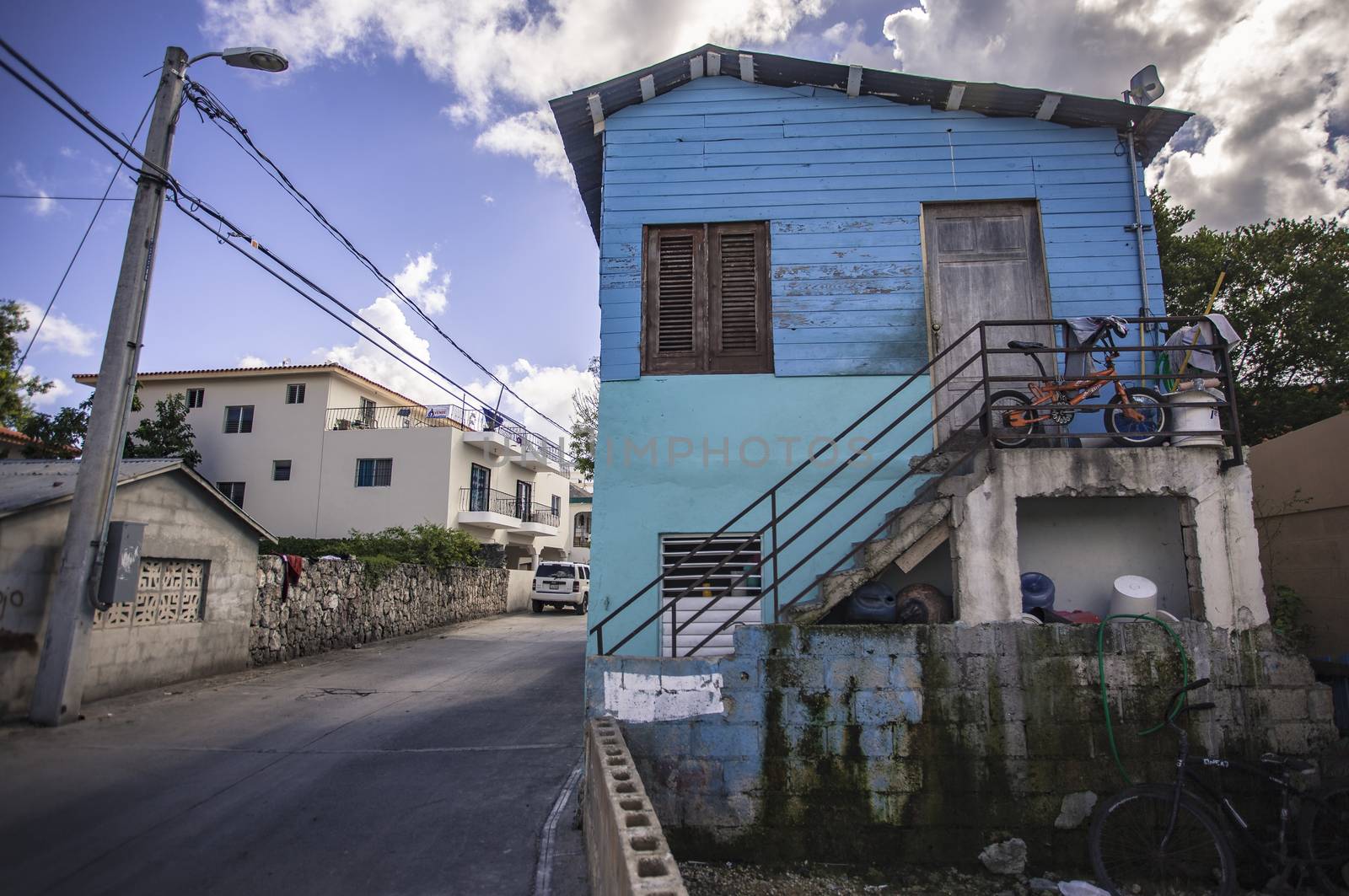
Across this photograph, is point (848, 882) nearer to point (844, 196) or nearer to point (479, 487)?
point (844, 196)

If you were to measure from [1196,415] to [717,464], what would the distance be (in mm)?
3976

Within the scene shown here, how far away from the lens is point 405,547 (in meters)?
22.1

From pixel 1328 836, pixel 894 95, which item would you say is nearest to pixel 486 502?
pixel 894 95

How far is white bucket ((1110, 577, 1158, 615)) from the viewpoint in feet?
19.5

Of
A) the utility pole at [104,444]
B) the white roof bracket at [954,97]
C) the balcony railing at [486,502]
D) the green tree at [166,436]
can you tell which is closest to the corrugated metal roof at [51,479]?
the utility pole at [104,444]

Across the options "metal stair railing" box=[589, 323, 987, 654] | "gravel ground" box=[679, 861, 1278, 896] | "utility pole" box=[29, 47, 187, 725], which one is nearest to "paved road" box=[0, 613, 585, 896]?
"utility pole" box=[29, 47, 187, 725]

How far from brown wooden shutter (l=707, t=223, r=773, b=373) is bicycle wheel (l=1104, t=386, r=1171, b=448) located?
308 cm

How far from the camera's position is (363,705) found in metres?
10.3

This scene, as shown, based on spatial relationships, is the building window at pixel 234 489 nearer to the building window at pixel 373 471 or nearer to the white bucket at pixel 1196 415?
the building window at pixel 373 471

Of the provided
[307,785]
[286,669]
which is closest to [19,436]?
[286,669]

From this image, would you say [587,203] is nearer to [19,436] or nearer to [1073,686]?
[1073,686]

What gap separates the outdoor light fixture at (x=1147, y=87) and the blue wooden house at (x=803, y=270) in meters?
0.37

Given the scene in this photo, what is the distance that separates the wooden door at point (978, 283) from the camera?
24.9ft

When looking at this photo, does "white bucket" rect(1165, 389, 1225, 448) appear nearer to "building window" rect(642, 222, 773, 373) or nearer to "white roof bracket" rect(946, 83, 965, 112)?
"building window" rect(642, 222, 773, 373)
